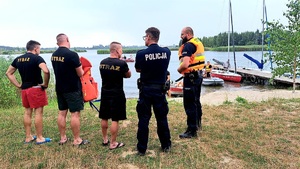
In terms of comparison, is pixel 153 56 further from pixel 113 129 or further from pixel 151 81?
pixel 113 129

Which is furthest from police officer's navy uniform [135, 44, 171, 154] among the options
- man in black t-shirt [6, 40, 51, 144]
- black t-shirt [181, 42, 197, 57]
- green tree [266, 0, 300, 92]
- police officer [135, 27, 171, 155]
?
green tree [266, 0, 300, 92]

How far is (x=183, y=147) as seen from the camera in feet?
14.2

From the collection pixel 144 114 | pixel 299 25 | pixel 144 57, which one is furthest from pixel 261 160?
pixel 299 25

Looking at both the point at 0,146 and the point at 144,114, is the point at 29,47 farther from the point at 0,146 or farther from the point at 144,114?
the point at 144,114

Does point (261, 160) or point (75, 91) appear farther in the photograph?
point (75, 91)

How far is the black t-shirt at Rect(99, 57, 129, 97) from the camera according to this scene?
13.3 feet

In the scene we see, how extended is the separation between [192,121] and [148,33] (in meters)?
1.86

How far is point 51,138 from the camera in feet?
16.2

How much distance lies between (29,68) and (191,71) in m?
2.76

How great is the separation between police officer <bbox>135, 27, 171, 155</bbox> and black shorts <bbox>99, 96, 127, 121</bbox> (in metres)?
0.33

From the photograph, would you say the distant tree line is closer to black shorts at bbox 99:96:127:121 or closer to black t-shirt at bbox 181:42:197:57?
black t-shirt at bbox 181:42:197:57

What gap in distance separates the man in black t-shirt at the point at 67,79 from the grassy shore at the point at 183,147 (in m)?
0.52

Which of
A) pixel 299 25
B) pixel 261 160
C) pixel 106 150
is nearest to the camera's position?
pixel 261 160

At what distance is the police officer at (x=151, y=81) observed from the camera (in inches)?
154
